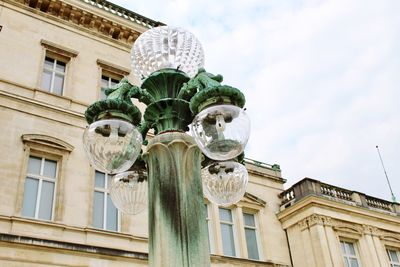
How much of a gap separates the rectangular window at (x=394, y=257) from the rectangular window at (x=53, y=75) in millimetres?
14181

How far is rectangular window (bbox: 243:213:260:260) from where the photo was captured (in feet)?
50.2

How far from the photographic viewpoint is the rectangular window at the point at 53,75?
13469 millimetres

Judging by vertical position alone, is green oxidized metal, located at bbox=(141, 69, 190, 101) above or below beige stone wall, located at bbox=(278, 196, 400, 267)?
below

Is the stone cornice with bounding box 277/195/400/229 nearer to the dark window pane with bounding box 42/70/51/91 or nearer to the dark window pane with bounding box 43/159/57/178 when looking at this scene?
the dark window pane with bounding box 43/159/57/178

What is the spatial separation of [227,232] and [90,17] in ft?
30.1

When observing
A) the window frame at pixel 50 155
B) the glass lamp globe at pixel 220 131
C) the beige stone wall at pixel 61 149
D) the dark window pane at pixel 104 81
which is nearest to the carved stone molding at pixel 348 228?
the beige stone wall at pixel 61 149

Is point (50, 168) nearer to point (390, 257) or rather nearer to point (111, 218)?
point (111, 218)

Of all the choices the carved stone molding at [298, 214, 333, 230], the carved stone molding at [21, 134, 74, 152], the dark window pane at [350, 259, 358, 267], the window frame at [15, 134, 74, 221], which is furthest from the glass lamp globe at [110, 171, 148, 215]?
the dark window pane at [350, 259, 358, 267]

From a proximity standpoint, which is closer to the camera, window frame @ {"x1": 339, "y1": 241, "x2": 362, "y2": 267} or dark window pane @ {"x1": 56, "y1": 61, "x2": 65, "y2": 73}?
dark window pane @ {"x1": 56, "y1": 61, "x2": 65, "y2": 73}

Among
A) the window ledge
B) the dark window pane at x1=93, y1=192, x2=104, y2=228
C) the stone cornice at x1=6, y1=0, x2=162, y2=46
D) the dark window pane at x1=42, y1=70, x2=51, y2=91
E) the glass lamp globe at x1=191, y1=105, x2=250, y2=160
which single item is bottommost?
the glass lamp globe at x1=191, y1=105, x2=250, y2=160

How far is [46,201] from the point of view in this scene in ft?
37.0

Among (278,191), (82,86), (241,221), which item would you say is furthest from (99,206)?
(278,191)

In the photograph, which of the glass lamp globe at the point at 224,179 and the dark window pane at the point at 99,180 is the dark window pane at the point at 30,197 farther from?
the glass lamp globe at the point at 224,179

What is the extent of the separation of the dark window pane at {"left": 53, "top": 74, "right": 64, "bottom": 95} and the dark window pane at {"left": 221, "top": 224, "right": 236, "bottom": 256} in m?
7.23
